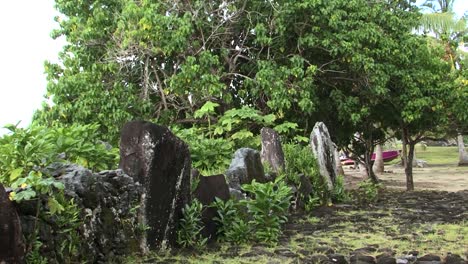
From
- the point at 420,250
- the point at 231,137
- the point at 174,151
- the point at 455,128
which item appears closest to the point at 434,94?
the point at 455,128

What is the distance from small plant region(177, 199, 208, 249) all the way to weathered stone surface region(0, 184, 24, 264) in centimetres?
229

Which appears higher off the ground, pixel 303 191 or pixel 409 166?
pixel 409 166

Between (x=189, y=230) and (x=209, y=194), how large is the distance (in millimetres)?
760

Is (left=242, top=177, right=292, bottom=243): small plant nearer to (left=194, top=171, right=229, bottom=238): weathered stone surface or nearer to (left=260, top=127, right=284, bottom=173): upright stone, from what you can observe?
(left=194, top=171, right=229, bottom=238): weathered stone surface

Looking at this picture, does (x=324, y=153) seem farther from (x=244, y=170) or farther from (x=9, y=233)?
(x=9, y=233)

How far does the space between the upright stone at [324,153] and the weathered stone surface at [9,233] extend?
7451mm

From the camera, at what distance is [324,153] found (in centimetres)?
1050

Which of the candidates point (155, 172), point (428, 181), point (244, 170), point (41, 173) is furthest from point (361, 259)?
point (428, 181)

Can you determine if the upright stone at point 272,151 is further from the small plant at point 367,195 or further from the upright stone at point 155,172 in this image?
the upright stone at point 155,172

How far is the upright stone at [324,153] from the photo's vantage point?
1031 cm

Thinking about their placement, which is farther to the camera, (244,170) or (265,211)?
(244,170)

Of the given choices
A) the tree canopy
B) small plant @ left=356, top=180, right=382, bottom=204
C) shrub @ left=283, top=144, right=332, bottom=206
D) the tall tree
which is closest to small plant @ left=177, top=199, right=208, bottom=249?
shrub @ left=283, top=144, right=332, bottom=206

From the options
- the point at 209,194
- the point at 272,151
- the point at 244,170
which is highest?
the point at 272,151

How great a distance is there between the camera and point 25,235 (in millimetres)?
3693
